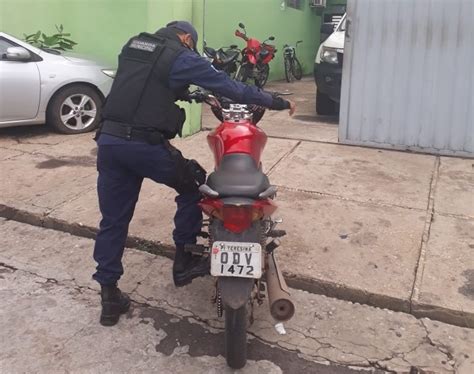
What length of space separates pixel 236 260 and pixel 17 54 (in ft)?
16.7

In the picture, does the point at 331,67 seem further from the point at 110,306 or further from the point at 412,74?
the point at 110,306

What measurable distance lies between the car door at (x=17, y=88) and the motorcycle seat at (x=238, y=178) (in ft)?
14.9

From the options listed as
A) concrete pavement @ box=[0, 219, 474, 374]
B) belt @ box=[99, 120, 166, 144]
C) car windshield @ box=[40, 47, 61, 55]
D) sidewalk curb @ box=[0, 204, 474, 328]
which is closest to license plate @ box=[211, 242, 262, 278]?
concrete pavement @ box=[0, 219, 474, 374]

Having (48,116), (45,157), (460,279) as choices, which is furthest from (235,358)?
(48,116)

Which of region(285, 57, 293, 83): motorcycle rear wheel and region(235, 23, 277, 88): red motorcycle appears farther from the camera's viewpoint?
region(285, 57, 293, 83): motorcycle rear wheel

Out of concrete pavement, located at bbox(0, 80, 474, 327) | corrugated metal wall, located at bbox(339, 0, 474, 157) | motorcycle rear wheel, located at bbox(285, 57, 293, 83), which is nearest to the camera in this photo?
concrete pavement, located at bbox(0, 80, 474, 327)

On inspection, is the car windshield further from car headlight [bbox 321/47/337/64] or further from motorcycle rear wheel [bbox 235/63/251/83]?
motorcycle rear wheel [bbox 235/63/251/83]

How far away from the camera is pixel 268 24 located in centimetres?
1305

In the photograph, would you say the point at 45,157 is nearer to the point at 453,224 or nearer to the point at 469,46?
the point at 453,224

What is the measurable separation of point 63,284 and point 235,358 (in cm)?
150

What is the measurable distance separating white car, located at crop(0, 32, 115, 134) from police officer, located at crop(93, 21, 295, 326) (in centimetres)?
401

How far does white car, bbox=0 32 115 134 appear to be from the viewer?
6.51 meters

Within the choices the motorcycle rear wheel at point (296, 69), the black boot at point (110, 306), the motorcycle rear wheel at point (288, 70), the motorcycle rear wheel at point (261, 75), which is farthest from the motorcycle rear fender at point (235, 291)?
the motorcycle rear wheel at point (296, 69)

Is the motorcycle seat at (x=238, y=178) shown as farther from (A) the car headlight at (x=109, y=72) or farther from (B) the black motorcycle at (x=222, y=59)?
(B) the black motorcycle at (x=222, y=59)
